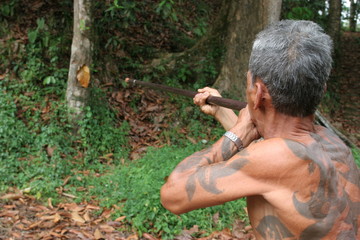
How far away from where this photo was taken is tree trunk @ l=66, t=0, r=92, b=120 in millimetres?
5145

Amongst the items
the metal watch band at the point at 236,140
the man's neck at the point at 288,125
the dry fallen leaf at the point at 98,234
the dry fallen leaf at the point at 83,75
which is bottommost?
the dry fallen leaf at the point at 98,234

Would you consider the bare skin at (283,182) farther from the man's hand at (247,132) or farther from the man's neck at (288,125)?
the man's hand at (247,132)

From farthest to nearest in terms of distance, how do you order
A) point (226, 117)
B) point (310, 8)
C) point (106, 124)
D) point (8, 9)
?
point (310, 8)
point (8, 9)
point (106, 124)
point (226, 117)

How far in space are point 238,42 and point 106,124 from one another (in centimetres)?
248

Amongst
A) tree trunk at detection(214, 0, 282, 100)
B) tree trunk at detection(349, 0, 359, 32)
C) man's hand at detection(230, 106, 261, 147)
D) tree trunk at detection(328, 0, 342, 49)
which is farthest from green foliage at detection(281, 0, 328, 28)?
man's hand at detection(230, 106, 261, 147)

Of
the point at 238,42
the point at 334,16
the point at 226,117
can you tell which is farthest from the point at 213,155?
the point at 334,16

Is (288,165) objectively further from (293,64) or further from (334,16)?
(334,16)

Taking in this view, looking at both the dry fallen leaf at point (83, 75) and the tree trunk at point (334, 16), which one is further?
the tree trunk at point (334, 16)

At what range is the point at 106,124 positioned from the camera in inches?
219

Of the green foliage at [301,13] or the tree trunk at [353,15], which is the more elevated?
the tree trunk at [353,15]

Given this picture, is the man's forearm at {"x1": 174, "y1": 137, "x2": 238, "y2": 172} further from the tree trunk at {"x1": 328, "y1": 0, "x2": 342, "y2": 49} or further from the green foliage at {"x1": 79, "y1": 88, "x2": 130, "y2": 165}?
the tree trunk at {"x1": 328, "y1": 0, "x2": 342, "y2": 49}

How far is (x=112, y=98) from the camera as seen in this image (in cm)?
612

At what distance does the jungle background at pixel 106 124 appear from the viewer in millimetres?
4090

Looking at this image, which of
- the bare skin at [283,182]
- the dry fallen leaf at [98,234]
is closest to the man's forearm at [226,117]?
the bare skin at [283,182]
